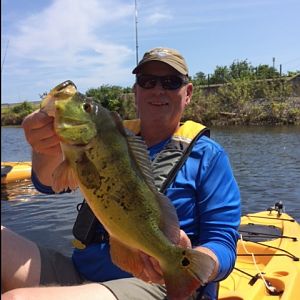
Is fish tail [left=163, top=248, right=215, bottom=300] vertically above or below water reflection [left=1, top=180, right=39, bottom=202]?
above

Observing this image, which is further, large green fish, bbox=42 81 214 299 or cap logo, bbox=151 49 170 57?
cap logo, bbox=151 49 170 57

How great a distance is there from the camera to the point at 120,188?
78.2 inches

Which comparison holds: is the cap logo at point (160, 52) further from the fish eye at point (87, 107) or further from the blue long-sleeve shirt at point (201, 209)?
the fish eye at point (87, 107)

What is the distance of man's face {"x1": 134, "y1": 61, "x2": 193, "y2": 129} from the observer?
10.8 feet

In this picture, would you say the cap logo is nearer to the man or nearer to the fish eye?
the man

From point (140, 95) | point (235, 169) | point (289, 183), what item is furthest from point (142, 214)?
point (235, 169)

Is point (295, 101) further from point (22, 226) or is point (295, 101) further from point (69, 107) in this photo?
point (69, 107)

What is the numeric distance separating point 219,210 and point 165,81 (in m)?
0.99

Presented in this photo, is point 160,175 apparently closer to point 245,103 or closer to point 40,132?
point 40,132

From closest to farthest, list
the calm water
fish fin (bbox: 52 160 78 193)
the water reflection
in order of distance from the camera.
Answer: fish fin (bbox: 52 160 78 193) < the calm water < the water reflection

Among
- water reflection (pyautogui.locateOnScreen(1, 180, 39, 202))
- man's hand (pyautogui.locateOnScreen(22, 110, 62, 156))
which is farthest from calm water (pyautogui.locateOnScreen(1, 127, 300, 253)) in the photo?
man's hand (pyautogui.locateOnScreen(22, 110, 62, 156))

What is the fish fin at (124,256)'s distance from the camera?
6.77ft

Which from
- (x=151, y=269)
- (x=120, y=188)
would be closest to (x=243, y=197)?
A: (x=151, y=269)

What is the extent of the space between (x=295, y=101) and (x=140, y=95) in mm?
42894
